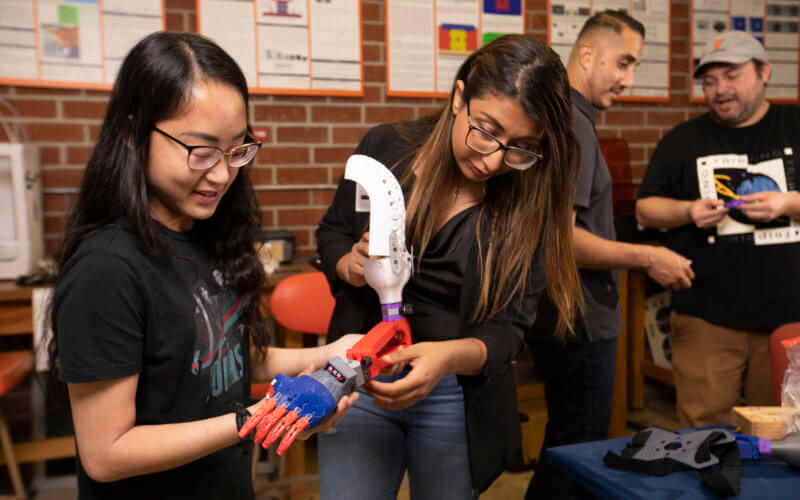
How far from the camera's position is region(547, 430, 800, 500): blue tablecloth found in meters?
0.94

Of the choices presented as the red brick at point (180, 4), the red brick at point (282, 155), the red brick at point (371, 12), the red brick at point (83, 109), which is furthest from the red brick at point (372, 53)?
the red brick at point (83, 109)

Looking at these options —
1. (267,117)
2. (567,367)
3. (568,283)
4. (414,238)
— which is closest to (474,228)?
(414,238)

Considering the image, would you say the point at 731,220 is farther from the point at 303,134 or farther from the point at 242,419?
the point at 242,419

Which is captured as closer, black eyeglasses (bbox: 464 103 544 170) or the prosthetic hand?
the prosthetic hand

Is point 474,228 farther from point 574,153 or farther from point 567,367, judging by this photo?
point 567,367

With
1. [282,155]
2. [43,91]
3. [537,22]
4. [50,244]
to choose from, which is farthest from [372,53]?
[50,244]

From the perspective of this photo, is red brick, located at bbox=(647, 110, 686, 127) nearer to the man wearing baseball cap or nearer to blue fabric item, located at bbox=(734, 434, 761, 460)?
the man wearing baseball cap

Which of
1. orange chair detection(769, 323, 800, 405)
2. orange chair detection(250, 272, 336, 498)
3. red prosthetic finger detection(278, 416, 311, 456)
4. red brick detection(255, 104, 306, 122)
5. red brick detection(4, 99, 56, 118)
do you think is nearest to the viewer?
red prosthetic finger detection(278, 416, 311, 456)

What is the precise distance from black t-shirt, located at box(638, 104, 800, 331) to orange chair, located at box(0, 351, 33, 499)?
2.57 metres

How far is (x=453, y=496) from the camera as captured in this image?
3.72 ft

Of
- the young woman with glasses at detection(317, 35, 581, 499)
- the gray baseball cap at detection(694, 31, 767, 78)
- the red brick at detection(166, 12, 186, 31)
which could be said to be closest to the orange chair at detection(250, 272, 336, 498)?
the young woman with glasses at detection(317, 35, 581, 499)

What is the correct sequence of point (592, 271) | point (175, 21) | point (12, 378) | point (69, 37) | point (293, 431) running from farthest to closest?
point (175, 21) → point (69, 37) → point (12, 378) → point (592, 271) → point (293, 431)

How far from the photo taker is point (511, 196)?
4.04 ft

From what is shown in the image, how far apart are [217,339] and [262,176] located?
1778mm
